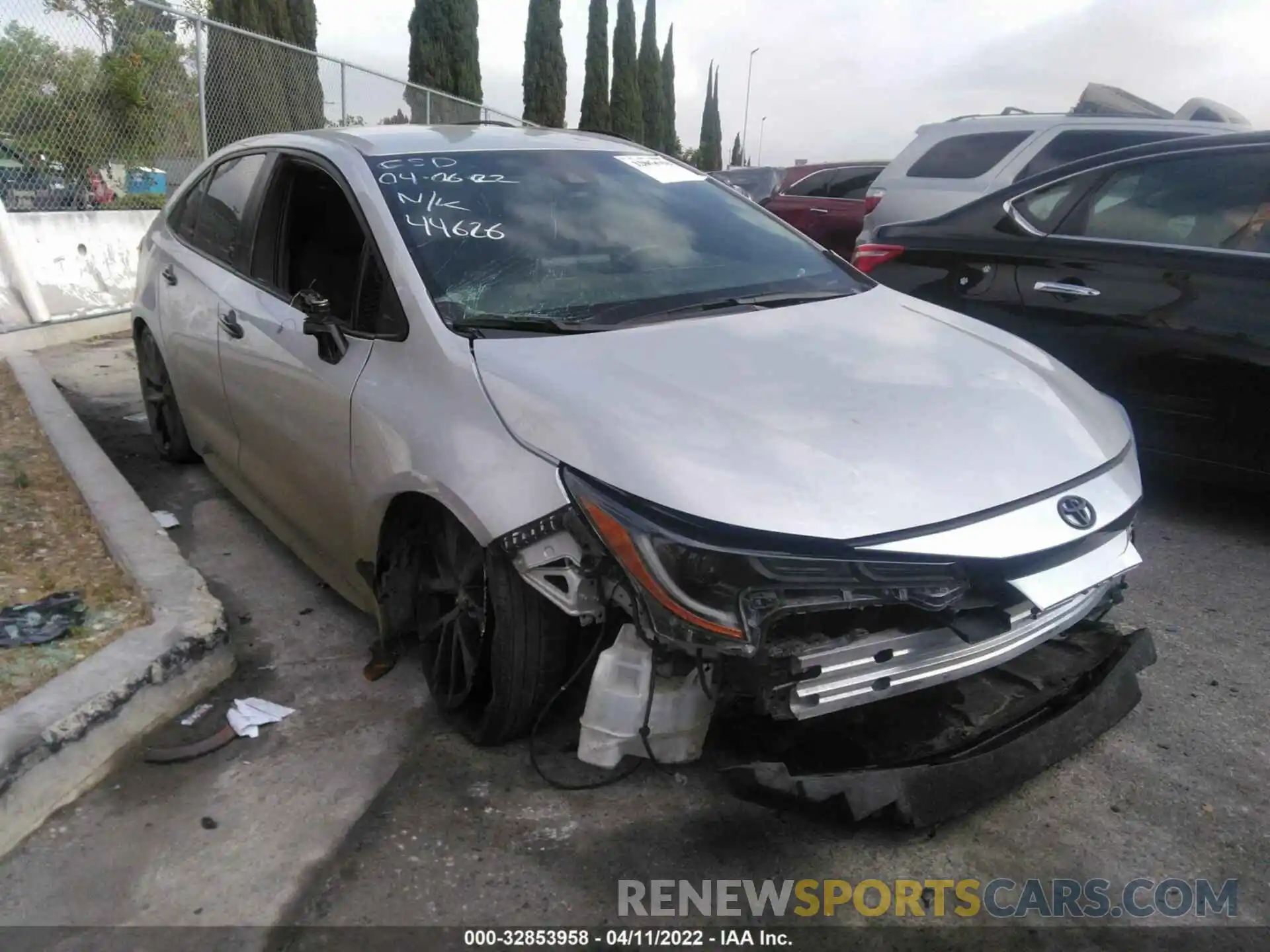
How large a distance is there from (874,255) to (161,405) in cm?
362

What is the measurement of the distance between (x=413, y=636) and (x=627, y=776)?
95 cm

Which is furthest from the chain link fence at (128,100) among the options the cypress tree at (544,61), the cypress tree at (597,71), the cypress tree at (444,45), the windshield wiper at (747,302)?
the cypress tree at (597,71)

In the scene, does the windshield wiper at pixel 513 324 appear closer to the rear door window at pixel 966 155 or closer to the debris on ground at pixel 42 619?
the debris on ground at pixel 42 619

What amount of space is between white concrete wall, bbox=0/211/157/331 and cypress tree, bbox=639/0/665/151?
38.5 meters

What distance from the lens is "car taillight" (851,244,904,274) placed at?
500 centimetres

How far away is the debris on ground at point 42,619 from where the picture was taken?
120 inches

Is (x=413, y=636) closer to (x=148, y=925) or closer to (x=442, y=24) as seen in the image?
(x=148, y=925)

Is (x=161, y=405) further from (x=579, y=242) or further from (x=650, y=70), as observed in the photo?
(x=650, y=70)

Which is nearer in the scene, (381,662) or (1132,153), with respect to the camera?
(381,662)

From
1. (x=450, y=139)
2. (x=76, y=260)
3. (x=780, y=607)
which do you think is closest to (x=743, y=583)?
(x=780, y=607)

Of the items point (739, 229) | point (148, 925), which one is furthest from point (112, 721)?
point (739, 229)

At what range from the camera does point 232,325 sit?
3.71 meters

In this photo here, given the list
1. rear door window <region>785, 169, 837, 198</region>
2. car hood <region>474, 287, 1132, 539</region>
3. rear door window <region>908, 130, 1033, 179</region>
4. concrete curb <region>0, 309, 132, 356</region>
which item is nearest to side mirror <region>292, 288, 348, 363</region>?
car hood <region>474, 287, 1132, 539</region>

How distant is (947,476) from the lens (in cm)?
218
